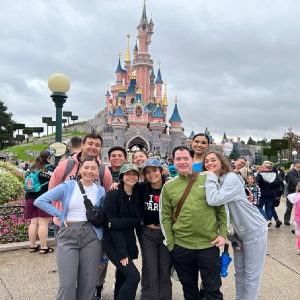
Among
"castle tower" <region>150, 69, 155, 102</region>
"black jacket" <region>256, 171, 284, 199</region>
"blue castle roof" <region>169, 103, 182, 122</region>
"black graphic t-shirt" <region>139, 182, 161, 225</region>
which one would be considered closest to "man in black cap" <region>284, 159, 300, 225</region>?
"black jacket" <region>256, 171, 284, 199</region>

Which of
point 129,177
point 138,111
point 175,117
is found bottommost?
point 129,177

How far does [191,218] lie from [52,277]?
7.97ft

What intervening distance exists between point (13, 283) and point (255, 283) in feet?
9.83

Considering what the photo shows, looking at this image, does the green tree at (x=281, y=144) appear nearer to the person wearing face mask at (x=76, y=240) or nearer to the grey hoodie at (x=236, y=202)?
the grey hoodie at (x=236, y=202)

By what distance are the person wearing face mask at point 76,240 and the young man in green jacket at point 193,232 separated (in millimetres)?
736

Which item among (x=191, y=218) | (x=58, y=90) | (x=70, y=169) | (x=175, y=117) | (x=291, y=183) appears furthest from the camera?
(x=175, y=117)

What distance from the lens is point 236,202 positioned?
279 centimetres

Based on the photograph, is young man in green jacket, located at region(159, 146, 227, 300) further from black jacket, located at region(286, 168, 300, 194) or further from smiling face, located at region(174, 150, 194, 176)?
black jacket, located at region(286, 168, 300, 194)

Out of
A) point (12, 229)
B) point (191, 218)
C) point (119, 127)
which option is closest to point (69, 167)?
point (191, 218)

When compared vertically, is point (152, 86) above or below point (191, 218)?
above

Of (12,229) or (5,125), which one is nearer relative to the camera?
(12,229)

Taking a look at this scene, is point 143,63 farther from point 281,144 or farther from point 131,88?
point 281,144

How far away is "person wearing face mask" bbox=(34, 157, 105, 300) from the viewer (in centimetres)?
272

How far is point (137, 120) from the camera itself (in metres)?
45.3
